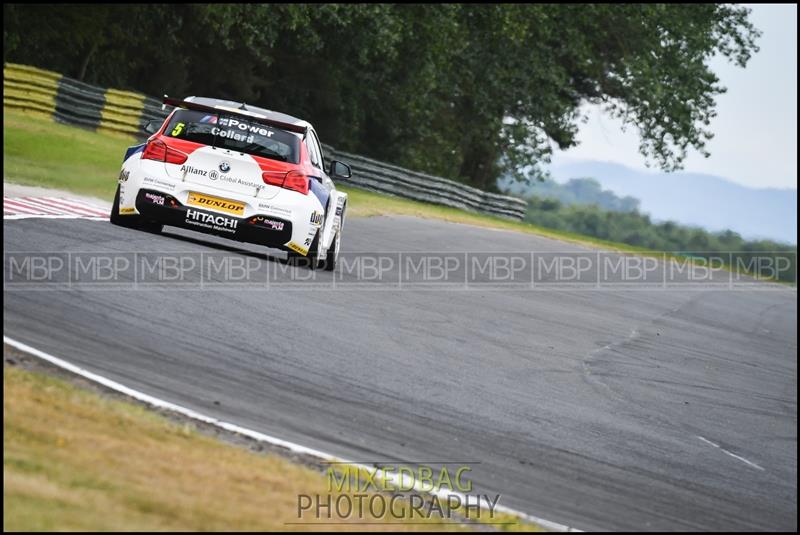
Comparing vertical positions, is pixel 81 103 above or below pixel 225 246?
above

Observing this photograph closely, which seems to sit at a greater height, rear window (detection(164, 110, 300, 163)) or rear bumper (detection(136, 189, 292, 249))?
rear window (detection(164, 110, 300, 163))

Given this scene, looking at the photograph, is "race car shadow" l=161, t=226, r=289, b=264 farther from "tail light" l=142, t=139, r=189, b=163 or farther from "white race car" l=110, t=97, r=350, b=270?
"tail light" l=142, t=139, r=189, b=163

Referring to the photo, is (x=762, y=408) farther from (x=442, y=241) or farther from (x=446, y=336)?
(x=442, y=241)

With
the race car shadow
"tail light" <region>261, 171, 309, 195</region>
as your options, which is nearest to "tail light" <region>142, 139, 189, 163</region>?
"tail light" <region>261, 171, 309, 195</region>

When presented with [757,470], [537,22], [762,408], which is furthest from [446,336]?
[537,22]

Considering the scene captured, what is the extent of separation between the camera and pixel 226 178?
12.7 m

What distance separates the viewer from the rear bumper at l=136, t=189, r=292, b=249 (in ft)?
41.5

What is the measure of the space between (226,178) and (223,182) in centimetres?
5

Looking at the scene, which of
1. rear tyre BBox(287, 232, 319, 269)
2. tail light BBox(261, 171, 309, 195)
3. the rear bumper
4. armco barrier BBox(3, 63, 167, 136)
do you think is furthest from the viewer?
armco barrier BBox(3, 63, 167, 136)

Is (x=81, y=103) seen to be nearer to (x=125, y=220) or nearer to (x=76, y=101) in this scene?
(x=76, y=101)

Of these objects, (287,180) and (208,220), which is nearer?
(208,220)

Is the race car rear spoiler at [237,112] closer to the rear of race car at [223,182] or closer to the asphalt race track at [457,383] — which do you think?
the rear of race car at [223,182]

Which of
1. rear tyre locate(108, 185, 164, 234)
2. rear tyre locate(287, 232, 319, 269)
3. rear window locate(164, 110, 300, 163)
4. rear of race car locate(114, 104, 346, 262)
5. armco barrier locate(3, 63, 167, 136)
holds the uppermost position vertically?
armco barrier locate(3, 63, 167, 136)

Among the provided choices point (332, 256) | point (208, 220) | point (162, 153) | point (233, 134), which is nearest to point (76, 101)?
point (332, 256)
